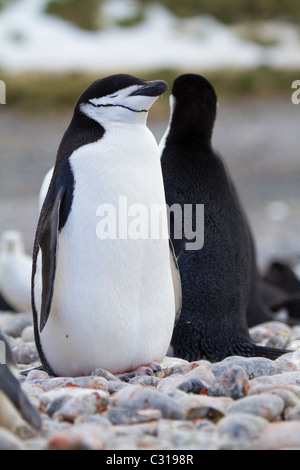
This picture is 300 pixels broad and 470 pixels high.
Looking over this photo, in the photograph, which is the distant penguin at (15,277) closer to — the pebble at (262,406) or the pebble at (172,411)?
the pebble at (172,411)

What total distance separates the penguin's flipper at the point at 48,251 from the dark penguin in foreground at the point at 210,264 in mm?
690

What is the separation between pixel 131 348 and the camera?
2791 mm

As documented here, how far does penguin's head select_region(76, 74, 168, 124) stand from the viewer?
2.74 metres

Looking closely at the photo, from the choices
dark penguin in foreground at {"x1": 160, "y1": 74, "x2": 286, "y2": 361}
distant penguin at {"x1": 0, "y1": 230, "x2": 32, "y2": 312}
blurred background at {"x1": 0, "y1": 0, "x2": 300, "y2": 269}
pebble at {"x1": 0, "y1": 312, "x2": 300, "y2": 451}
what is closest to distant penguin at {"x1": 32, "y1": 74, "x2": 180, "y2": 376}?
pebble at {"x1": 0, "y1": 312, "x2": 300, "y2": 451}

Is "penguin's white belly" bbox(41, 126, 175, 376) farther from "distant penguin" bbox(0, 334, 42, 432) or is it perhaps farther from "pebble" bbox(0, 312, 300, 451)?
"distant penguin" bbox(0, 334, 42, 432)

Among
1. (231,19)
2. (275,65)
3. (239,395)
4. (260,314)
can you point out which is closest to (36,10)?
(231,19)

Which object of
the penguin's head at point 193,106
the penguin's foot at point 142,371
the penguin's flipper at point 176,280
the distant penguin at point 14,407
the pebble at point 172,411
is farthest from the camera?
the penguin's head at point 193,106

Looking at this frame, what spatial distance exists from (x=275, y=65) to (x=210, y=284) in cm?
1984

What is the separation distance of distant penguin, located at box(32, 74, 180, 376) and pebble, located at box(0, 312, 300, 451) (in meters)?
0.12

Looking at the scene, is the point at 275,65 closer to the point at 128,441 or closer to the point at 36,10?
the point at 36,10

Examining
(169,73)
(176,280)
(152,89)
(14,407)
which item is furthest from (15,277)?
(169,73)

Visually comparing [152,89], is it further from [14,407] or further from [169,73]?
[169,73]

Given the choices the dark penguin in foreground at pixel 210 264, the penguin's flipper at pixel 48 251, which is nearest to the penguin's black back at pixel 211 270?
the dark penguin in foreground at pixel 210 264

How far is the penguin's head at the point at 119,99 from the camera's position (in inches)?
108
